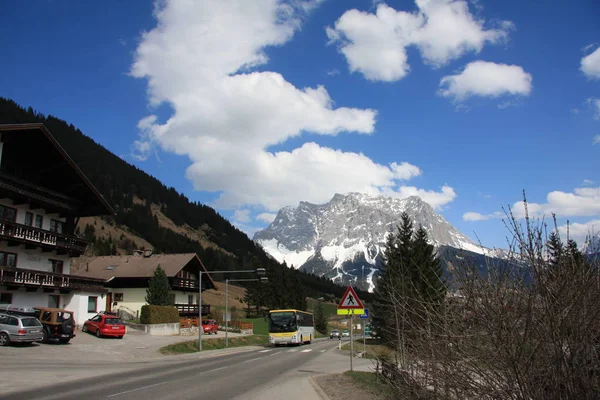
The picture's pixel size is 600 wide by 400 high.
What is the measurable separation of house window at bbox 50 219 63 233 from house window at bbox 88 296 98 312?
23.3ft

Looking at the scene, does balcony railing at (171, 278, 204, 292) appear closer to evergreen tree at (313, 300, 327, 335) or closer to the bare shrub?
evergreen tree at (313, 300, 327, 335)

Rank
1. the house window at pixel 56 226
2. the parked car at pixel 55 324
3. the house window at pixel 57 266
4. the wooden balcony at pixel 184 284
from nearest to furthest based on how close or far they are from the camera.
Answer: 1. the parked car at pixel 55 324
2. the house window at pixel 57 266
3. the house window at pixel 56 226
4. the wooden balcony at pixel 184 284

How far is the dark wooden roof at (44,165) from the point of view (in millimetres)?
36438

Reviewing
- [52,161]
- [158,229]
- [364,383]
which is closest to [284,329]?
[52,161]

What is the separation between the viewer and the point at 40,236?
37.5 m

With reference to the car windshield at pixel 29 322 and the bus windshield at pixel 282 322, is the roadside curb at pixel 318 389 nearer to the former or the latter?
the car windshield at pixel 29 322

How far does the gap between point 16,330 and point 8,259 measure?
11970 millimetres

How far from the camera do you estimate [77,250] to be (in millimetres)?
41781

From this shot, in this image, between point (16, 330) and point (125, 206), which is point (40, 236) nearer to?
point (16, 330)

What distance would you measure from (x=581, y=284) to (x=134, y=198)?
645 ft

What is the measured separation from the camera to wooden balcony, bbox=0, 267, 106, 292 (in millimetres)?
33250

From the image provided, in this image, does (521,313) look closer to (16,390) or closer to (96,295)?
(16,390)

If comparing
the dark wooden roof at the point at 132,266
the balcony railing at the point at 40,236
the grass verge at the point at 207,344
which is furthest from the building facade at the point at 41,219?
the dark wooden roof at the point at 132,266

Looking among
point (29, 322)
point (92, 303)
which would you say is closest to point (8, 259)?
point (92, 303)
